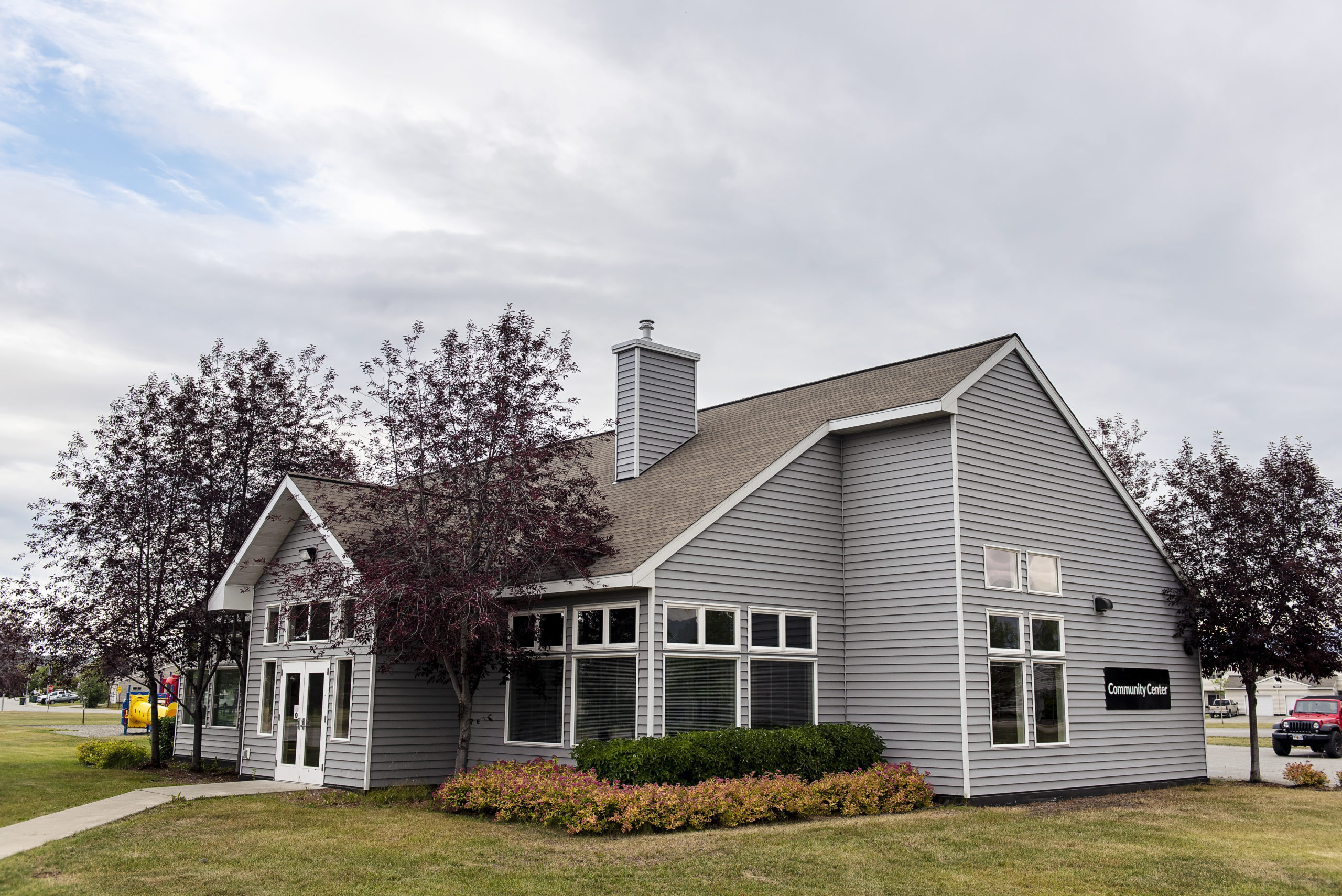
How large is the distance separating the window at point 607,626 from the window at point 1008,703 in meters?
5.15

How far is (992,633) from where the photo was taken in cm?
1560

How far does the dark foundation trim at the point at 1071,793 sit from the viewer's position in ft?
48.4

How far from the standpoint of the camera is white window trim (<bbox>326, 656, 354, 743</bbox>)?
16.8 metres

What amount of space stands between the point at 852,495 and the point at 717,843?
6964mm

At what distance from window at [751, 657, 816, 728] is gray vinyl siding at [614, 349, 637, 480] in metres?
5.02

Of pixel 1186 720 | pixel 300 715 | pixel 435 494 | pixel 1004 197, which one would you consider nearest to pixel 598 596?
pixel 435 494

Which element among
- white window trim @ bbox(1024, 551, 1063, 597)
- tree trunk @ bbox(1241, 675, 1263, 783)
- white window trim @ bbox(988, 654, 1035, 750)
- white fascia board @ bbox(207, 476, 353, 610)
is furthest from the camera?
tree trunk @ bbox(1241, 675, 1263, 783)

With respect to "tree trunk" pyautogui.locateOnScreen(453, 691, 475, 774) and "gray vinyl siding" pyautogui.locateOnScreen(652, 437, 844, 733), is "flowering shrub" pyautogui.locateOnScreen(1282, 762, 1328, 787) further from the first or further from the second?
"tree trunk" pyautogui.locateOnScreen(453, 691, 475, 774)

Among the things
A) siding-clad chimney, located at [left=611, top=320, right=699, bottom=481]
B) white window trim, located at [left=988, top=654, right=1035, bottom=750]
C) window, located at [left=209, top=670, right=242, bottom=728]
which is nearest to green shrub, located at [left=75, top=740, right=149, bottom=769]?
window, located at [left=209, top=670, right=242, bottom=728]

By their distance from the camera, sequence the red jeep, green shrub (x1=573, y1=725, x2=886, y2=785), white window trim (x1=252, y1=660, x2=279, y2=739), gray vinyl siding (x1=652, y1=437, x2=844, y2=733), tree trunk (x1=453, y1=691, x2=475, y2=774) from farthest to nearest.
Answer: the red jeep < white window trim (x1=252, y1=660, x2=279, y2=739) < tree trunk (x1=453, y1=691, x2=475, y2=774) < gray vinyl siding (x1=652, y1=437, x2=844, y2=733) < green shrub (x1=573, y1=725, x2=886, y2=785)

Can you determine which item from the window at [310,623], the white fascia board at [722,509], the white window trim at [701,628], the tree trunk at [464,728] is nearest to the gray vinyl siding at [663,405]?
the white fascia board at [722,509]

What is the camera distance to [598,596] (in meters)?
15.1

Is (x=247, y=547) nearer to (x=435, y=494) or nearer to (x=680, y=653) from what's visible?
(x=435, y=494)

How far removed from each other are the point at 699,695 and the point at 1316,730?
25981mm
